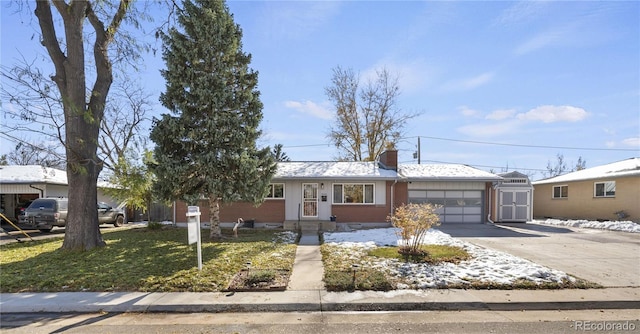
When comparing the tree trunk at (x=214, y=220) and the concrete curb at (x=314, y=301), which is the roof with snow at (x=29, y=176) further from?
the concrete curb at (x=314, y=301)

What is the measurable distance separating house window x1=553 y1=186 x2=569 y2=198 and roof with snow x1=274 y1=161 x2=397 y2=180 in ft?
49.8

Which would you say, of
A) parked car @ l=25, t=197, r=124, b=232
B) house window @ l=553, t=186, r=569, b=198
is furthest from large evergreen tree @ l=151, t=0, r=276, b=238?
house window @ l=553, t=186, r=569, b=198

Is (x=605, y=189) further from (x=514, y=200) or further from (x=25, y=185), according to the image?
(x=25, y=185)

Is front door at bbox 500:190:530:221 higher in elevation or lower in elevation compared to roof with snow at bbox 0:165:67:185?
lower

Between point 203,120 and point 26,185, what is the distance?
15.2 metres

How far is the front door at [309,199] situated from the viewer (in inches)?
656

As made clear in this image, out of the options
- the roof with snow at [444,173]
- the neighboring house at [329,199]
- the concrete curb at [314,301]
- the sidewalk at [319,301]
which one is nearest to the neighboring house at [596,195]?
the roof with snow at [444,173]

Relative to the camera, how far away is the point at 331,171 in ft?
56.5

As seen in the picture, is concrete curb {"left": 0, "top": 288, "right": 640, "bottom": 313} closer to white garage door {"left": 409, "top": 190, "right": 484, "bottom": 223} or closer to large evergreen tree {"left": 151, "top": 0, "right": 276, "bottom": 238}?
large evergreen tree {"left": 151, "top": 0, "right": 276, "bottom": 238}

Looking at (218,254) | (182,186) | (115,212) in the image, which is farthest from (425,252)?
(115,212)

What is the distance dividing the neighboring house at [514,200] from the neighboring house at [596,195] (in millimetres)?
4931

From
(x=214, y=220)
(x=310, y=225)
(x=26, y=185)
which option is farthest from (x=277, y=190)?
(x=26, y=185)

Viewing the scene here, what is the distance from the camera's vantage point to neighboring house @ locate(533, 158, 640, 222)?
18.8 metres

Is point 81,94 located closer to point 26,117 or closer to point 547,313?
point 26,117
